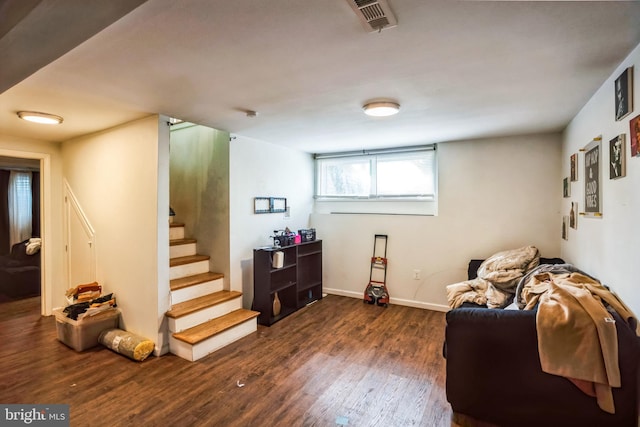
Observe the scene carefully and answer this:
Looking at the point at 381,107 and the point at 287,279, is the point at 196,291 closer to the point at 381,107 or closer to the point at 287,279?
the point at 287,279

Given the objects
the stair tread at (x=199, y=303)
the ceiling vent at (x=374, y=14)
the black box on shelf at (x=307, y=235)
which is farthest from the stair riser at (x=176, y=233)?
the ceiling vent at (x=374, y=14)

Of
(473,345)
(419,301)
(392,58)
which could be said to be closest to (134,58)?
(392,58)

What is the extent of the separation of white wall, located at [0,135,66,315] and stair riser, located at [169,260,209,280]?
6.11 feet

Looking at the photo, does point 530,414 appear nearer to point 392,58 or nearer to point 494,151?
point 392,58

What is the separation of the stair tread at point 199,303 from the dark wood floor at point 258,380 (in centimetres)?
41

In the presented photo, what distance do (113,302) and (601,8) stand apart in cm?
433

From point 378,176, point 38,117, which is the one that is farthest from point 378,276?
point 38,117

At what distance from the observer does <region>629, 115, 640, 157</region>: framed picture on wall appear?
1553 mm

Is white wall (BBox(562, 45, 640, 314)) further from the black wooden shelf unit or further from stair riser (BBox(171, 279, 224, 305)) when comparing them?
stair riser (BBox(171, 279, 224, 305))

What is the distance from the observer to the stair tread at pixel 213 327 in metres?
2.82

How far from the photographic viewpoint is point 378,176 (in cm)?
468

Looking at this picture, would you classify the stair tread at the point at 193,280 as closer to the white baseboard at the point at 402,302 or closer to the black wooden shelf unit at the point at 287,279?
the black wooden shelf unit at the point at 287,279

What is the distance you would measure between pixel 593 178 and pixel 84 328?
460 centimetres
